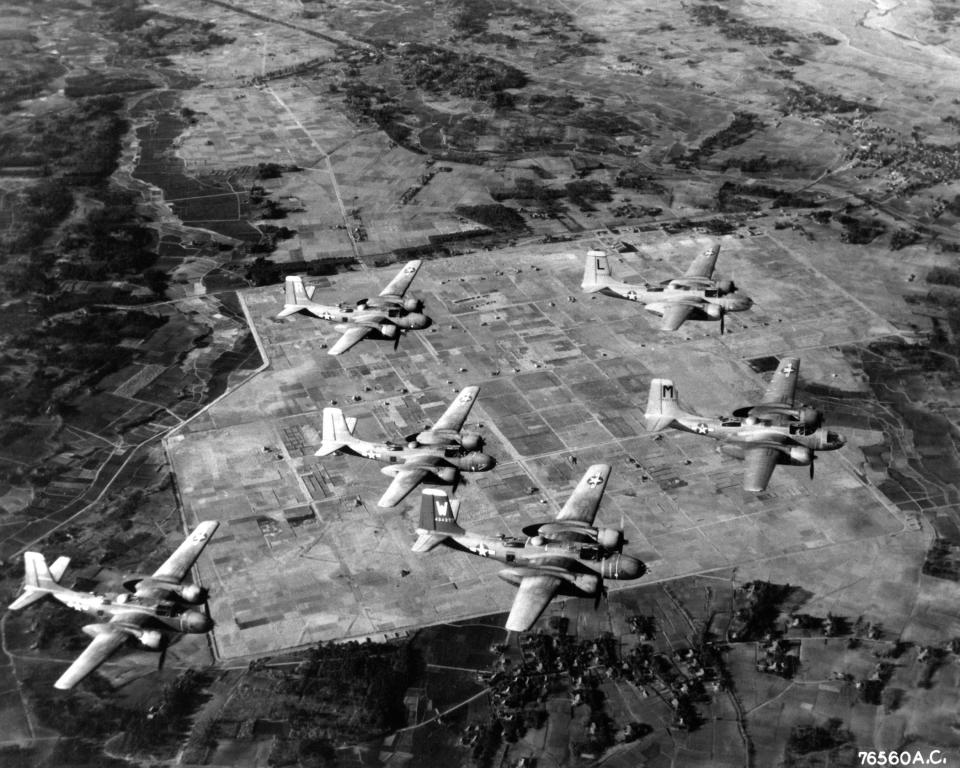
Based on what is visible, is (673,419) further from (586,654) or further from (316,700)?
(316,700)

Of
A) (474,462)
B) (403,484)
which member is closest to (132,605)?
(403,484)

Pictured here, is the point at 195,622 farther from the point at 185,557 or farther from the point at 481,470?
the point at 481,470

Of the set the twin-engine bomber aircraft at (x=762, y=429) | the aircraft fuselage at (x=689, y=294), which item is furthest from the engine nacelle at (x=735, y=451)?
the aircraft fuselage at (x=689, y=294)

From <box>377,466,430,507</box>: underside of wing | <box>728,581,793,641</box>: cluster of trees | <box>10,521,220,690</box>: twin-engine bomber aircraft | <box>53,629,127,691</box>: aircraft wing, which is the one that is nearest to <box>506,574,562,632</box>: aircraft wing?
<box>377,466,430,507</box>: underside of wing

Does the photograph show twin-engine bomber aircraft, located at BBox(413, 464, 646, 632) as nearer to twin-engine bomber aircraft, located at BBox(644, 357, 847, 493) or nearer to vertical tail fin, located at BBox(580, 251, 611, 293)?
twin-engine bomber aircraft, located at BBox(644, 357, 847, 493)

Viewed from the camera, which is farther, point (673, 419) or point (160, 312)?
point (160, 312)

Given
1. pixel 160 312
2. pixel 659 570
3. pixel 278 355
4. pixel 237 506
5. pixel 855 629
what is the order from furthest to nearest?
pixel 160 312 → pixel 278 355 → pixel 237 506 → pixel 659 570 → pixel 855 629

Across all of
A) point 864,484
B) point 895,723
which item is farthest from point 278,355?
point 895,723

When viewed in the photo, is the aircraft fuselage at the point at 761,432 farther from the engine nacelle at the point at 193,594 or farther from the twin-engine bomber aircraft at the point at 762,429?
the engine nacelle at the point at 193,594
